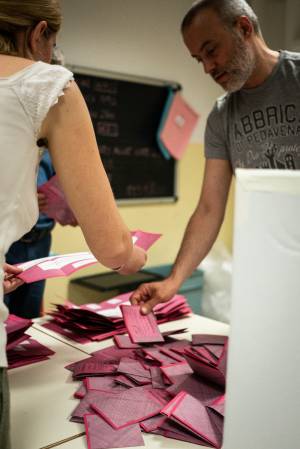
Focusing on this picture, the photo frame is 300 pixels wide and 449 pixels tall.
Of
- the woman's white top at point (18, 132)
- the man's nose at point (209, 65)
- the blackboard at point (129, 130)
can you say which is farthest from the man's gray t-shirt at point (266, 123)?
the blackboard at point (129, 130)

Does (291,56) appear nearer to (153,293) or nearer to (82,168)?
(153,293)

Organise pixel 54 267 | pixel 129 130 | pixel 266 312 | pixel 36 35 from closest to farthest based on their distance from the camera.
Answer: pixel 266 312 → pixel 36 35 → pixel 54 267 → pixel 129 130

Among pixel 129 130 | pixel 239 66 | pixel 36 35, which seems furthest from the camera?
pixel 129 130

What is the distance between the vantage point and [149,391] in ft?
3.23

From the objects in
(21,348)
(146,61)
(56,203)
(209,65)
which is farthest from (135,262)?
(146,61)

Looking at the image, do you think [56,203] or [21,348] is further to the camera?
[56,203]

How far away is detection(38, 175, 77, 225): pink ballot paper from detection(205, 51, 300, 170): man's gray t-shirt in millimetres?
564

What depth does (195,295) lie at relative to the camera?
3.25 metres

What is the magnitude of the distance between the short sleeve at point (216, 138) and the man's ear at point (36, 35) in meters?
0.92

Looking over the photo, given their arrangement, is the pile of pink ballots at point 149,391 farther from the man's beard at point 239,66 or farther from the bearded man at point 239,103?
the man's beard at point 239,66

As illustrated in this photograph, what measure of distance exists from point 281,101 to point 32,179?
3.48 ft

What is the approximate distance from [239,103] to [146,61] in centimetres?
170

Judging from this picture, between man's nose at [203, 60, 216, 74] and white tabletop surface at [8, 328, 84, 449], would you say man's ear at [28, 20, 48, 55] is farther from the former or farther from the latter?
man's nose at [203, 60, 216, 74]

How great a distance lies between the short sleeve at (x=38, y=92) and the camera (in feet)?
2.23
